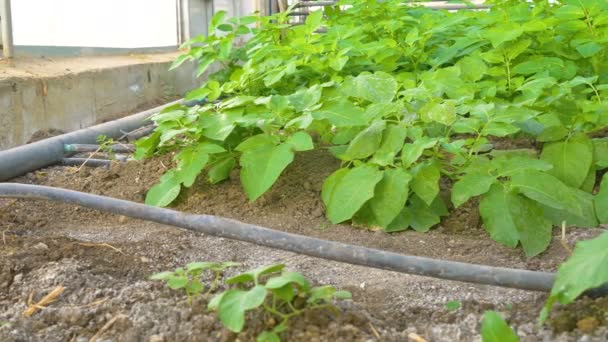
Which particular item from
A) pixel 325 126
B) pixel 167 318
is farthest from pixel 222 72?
pixel 167 318

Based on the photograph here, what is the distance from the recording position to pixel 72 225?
211 cm

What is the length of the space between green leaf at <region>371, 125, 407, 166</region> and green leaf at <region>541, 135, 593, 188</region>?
0.44 meters

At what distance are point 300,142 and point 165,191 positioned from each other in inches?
17.3

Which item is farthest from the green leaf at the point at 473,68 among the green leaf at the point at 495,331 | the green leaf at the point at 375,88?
the green leaf at the point at 495,331

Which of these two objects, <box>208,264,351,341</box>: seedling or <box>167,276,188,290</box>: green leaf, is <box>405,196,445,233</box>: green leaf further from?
<box>167,276,188,290</box>: green leaf

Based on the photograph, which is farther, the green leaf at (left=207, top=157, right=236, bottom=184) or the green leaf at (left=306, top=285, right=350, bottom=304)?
the green leaf at (left=207, top=157, right=236, bottom=184)

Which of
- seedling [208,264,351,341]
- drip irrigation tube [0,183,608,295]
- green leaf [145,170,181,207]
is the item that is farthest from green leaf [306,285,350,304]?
green leaf [145,170,181,207]

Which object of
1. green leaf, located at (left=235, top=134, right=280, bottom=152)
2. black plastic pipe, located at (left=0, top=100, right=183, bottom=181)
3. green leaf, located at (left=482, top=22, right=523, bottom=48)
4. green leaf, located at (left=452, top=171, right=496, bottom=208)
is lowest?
black plastic pipe, located at (left=0, top=100, right=183, bottom=181)

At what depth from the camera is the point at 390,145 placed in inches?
78.9

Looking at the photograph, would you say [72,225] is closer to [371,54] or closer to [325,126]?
[325,126]

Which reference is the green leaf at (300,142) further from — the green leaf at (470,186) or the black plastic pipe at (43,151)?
the black plastic pipe at (43,151)

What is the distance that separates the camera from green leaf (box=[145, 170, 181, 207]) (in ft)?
7.00

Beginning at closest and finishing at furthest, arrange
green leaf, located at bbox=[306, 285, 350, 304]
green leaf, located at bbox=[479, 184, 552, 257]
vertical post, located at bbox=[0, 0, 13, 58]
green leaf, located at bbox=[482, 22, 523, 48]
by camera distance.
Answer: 1. green leaf, located at bbox=[306, 285, 350, 304]
2. green leaf, located at bbox=[479, 184, 552, 257]
3. green leaf, located at bbox=[482, 22, 523, 48]
4. vertical post, located at bbox=[0, 0, 13, 58]

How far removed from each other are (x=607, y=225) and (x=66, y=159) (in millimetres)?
1940
